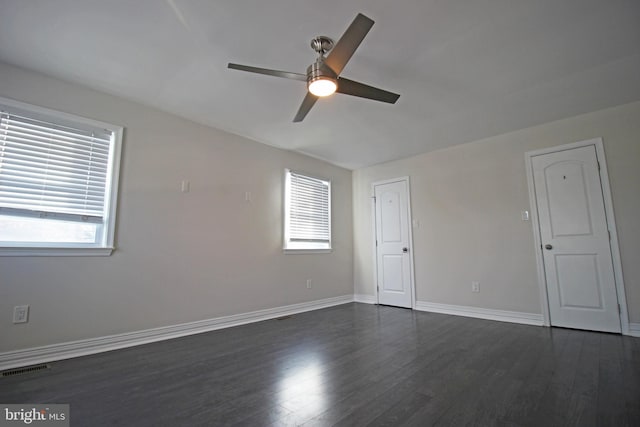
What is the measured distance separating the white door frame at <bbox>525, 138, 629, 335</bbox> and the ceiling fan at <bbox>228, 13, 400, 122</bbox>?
8.51ft

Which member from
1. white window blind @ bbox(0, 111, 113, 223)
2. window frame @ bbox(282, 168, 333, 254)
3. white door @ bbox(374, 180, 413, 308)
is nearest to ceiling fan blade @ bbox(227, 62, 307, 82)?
white window blind @ bbox(0, 111, 113, 223)

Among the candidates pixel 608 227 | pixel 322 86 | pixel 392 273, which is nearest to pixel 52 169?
pixel 322 86

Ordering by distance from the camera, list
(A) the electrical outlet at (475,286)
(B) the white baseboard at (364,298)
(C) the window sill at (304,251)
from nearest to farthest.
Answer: (A) the electrical outlet at (475,286) < (C) the window sill at (304,251) < (B) the white baseboard at (364,298)

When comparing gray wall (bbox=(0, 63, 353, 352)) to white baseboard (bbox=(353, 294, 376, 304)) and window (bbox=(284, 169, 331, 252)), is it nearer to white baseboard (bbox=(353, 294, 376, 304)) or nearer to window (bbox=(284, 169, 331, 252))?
window (bbox=(284, 169, 331, 252))

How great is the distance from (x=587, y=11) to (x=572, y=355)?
2.63 metres

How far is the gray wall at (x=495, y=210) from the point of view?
10.1 feet

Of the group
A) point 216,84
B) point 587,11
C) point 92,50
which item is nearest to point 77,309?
point 92,50

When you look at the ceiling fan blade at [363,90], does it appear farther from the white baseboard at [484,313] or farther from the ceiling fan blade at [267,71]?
the white baseboard at [484,313]

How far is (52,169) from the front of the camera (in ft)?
8.39

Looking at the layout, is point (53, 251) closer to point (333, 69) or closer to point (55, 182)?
point (55, 182)

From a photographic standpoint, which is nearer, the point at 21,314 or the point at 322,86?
the point at 322,86

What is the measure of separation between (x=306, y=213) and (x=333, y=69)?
290cm

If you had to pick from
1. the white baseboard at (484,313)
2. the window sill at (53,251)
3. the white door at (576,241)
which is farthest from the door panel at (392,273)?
the window sill at (53,251)

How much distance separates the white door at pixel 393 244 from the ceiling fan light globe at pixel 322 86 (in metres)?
3.06
